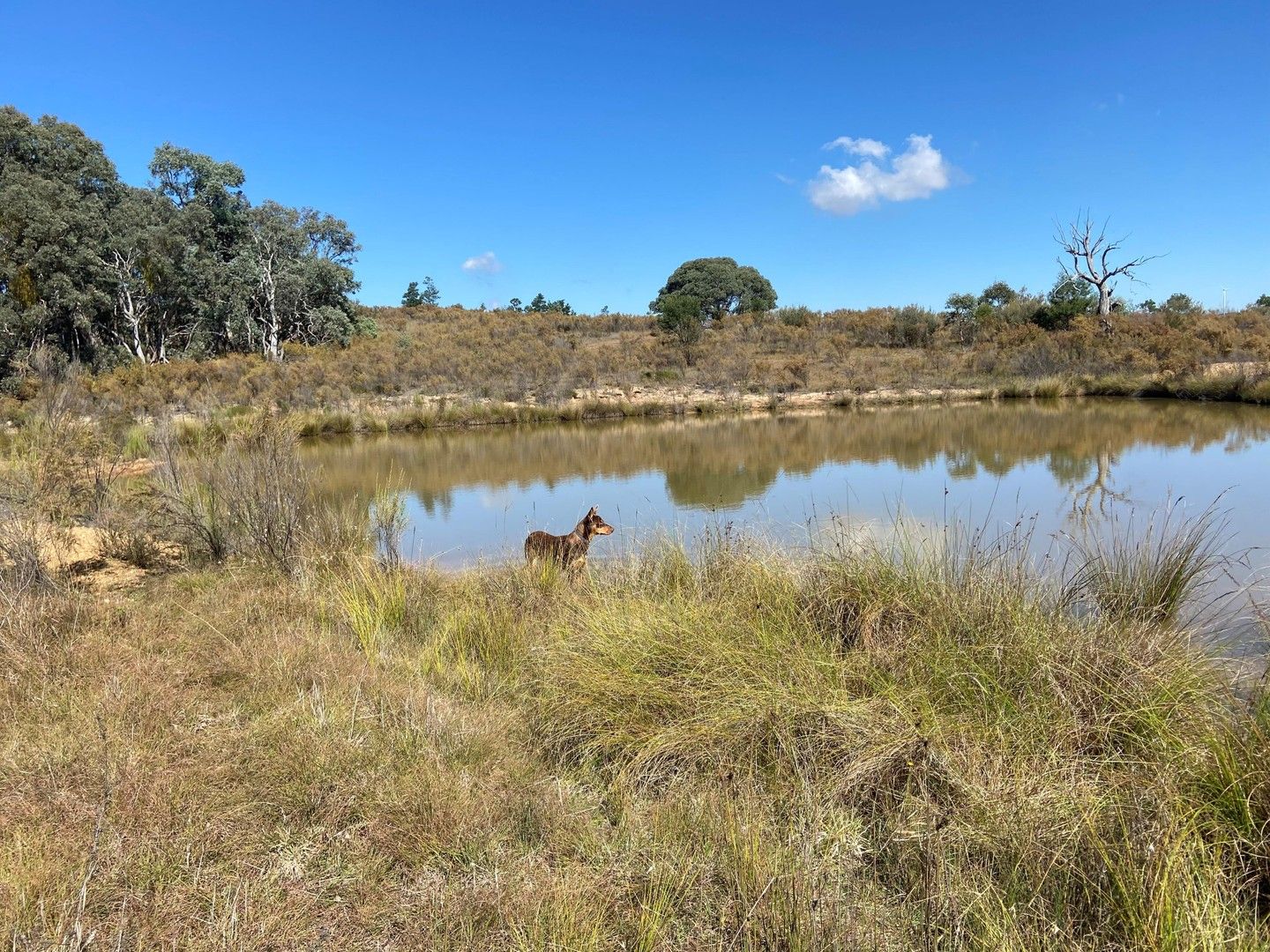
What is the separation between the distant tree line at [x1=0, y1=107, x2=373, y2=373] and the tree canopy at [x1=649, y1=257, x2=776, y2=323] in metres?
21.0

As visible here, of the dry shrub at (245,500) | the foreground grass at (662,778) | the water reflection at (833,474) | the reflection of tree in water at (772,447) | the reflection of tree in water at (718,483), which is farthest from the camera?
the reflection of tree in water at (772,447)

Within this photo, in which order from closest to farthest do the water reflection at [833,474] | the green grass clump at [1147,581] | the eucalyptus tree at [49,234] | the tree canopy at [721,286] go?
the green grass clump at [1147,581] < the water reflection at [833,474] < the eucalyptus tree at [49,234] < the tree canopy at [721,286]

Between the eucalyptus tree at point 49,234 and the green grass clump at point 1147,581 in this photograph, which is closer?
the green grass clump at point 1147,581

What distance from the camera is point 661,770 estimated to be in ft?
7.87

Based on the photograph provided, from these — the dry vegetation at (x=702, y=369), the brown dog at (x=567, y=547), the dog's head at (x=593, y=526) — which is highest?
the dry vegetation at (x=702, y=369)

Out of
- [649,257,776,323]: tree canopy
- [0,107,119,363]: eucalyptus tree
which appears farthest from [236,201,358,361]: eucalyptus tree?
[649,257,776,323]: tree canopy

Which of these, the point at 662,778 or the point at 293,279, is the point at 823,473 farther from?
the point at 293,279

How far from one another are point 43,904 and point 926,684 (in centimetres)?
257

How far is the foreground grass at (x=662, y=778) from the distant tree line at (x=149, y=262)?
27.7 m

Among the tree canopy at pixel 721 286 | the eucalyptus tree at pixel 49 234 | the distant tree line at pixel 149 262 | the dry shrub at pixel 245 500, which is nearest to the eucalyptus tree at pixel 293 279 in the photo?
the distant tree line at pixel 149 262

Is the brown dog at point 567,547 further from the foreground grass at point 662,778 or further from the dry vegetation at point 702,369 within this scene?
the dry vegetation at point 702,369

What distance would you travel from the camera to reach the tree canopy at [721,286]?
45.4m

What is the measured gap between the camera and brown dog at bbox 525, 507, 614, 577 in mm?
4629

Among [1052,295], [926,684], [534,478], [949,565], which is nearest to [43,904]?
[926,684]
